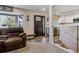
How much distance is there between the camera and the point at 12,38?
3182 millimetres

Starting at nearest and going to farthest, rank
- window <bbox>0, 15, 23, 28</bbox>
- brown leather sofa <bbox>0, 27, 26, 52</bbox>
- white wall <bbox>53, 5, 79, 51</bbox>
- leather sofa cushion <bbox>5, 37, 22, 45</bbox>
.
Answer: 1. window <bbox>0, 15, 23, 28</bbox>
2. brown leather sofa <bbox>0, 27, 26, 52</bbox>
3. leather sofa cushion <bbox>5, 37, 22, 45</bbox>
4. white wall <bbox>53, 5, 79, 51</bbox>

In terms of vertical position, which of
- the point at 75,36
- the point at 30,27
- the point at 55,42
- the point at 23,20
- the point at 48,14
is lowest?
the point at 55,42

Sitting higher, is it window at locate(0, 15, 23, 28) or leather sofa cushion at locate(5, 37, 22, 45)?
window at locate(0, 15, 23, 28)

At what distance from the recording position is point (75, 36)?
3262 millimetres

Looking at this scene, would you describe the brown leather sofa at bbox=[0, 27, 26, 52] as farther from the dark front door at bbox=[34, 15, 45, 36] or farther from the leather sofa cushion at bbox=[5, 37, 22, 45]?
the dark front door at bbox=[34, 15, 45, 36]

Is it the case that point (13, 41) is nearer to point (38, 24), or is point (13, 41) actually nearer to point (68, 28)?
point (38, 24)

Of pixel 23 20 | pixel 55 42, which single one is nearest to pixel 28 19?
pixel 23 20

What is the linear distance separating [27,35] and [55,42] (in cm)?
128

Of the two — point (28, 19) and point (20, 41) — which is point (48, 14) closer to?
point (28, 19)

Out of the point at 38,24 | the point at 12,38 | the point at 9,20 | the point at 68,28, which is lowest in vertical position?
the point at 12,38

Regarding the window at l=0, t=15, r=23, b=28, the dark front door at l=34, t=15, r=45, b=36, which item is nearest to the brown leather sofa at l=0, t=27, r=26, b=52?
the window at l=0, t=15, r=23, b=28

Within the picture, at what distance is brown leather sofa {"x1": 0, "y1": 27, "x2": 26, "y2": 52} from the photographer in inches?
116

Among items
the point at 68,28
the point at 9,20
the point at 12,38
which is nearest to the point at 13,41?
the point at 12,38
